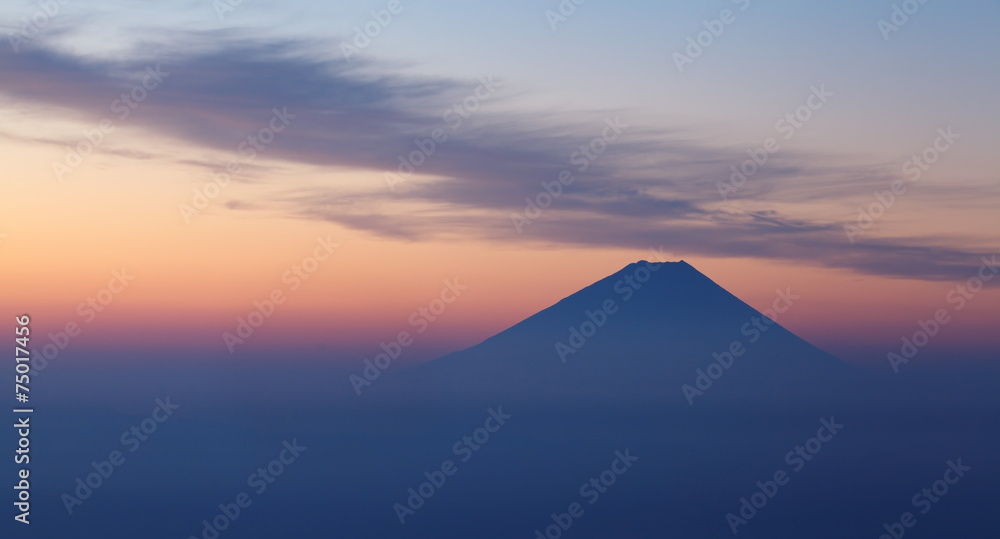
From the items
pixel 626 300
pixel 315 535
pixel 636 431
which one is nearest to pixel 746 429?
pixel 636 431

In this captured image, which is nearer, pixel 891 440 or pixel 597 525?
pixel 597 525

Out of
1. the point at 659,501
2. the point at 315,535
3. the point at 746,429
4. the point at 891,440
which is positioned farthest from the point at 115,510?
the point at 891,440

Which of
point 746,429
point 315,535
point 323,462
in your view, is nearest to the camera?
point 315,535

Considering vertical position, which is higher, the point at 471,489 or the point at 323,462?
the point at 471,489

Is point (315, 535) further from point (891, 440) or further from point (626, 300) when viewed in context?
point (891, 440)

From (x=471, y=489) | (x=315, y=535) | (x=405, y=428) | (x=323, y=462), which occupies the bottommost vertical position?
(x=405, y=428)

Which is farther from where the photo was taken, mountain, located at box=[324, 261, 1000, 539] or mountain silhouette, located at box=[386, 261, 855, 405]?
mountain silhouette, located at box=[386, 261, 855, 405]

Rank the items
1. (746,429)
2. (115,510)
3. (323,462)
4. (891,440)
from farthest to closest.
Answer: (746,429), (891,440), (323,462), (115,510)

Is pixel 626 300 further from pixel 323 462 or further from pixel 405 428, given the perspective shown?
pixel 323 462

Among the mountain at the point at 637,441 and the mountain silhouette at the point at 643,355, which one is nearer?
the mountain at the point at 637,441
